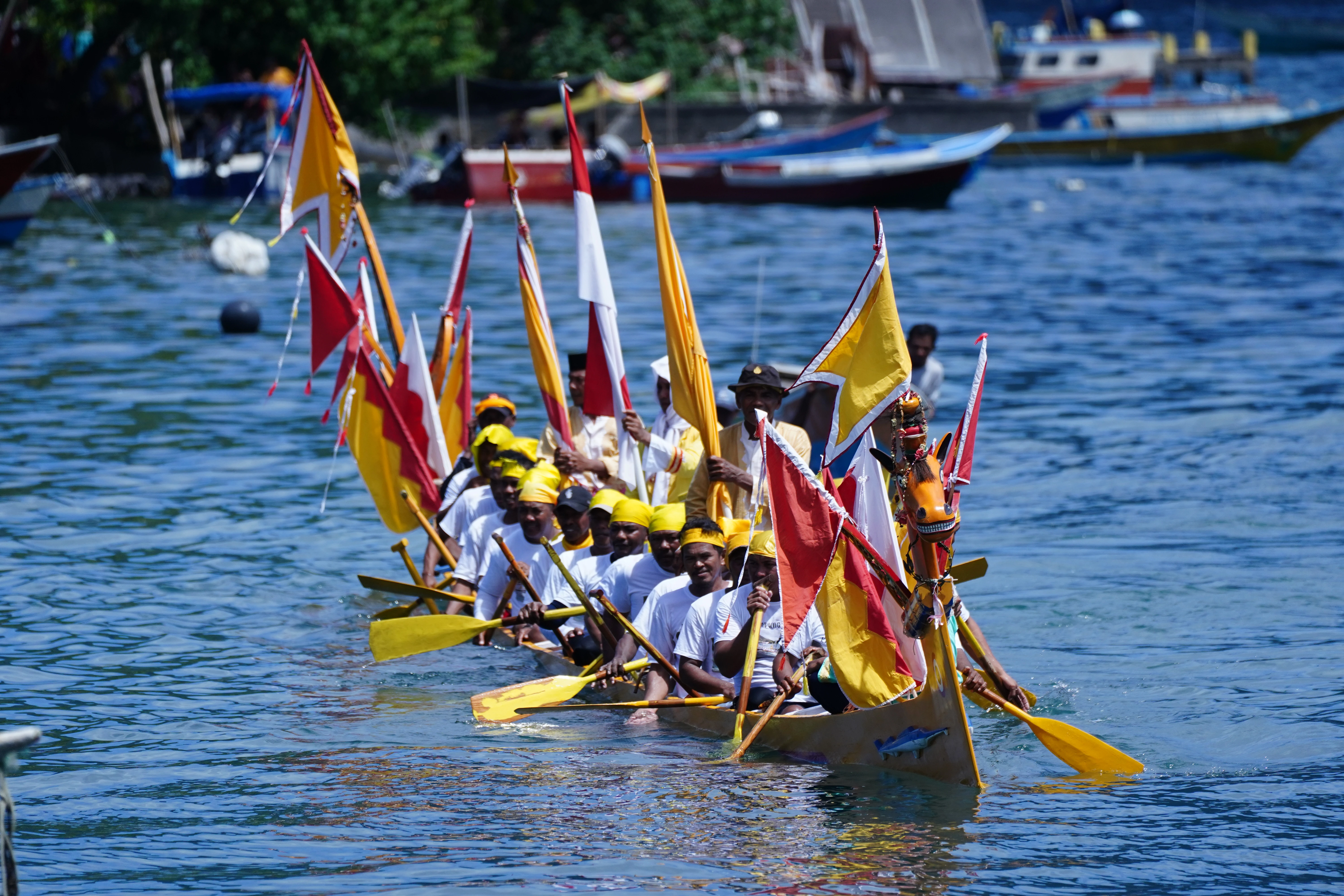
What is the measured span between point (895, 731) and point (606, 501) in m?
3.16

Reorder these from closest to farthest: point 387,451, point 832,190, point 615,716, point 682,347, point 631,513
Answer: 1. point 615,716
2. point 631,513
3. point 682,347
4. point 387,451
5. point 832,190

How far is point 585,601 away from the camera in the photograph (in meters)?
11.3

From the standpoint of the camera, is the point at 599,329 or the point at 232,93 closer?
the point at 599,329

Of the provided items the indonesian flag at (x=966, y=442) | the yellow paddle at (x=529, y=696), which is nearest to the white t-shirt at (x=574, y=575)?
the yellow paddle at (x=529, y=696)

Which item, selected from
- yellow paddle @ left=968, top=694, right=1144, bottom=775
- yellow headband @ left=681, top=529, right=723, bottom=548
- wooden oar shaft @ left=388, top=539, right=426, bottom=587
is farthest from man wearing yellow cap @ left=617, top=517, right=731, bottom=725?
wooden oar shaft @ left=388, top=539, right=426, bottom=587

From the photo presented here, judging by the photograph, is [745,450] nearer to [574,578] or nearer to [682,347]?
[682,347]

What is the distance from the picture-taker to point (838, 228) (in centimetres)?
4128

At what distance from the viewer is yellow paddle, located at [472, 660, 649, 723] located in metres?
10.7

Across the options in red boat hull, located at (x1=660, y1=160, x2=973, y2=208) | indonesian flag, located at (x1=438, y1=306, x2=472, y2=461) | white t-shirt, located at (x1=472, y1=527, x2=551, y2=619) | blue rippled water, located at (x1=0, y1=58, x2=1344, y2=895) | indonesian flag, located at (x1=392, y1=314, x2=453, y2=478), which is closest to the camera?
blue rippled water, located at (x1=0, y1=58, x2=1344, y2=895)

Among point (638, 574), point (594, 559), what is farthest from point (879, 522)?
point (594, 559)

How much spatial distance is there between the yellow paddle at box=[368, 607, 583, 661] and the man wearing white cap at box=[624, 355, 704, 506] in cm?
151

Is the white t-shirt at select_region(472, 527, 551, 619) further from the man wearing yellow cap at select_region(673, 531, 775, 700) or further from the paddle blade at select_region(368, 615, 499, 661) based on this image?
the man wearing yellow cap at select_region(673, 531, 775, 700)

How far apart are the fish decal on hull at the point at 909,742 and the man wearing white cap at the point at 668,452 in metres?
3.34

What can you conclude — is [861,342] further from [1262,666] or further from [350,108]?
[350,108]
